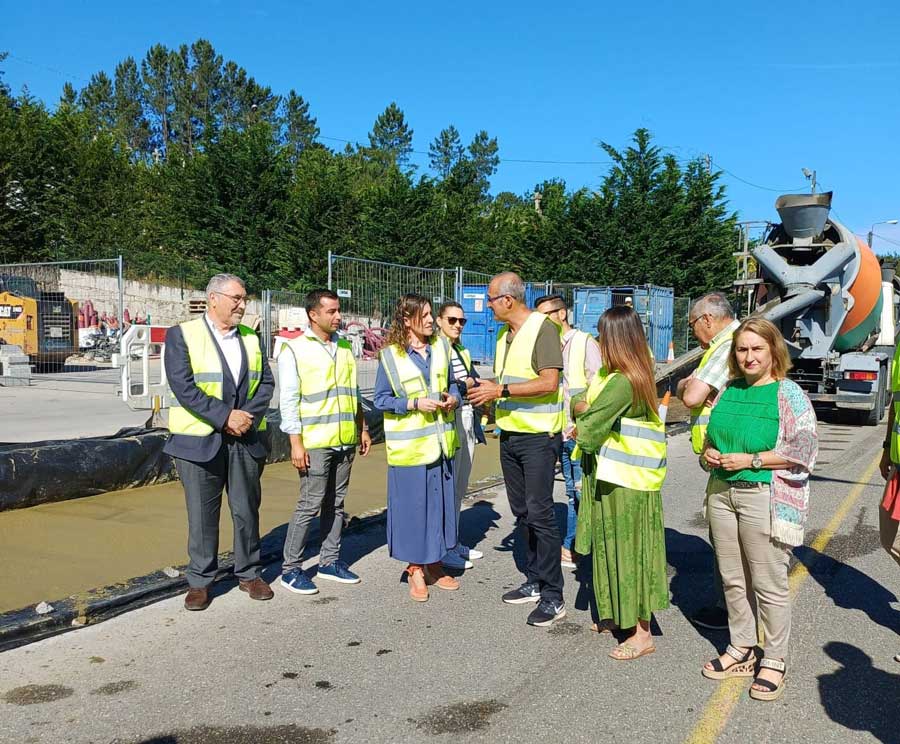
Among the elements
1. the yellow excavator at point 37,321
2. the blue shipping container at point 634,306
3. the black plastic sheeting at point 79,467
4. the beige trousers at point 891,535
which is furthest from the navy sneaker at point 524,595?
the blue shipping container at point 634,306

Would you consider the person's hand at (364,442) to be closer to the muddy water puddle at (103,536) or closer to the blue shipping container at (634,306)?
the muddy water puddle at (103,536)

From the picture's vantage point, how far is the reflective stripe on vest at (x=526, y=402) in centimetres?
464

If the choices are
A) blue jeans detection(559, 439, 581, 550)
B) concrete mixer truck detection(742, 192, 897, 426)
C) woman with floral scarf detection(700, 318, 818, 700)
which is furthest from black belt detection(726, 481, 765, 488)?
concrete mixer truck detection(742, 192, 897, 426)

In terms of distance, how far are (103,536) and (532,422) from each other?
130 inches

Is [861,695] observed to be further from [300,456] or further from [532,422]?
[300,456]

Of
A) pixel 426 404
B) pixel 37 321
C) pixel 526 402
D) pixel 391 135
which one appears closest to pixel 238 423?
pixel 426 404

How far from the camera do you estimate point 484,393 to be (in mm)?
4625

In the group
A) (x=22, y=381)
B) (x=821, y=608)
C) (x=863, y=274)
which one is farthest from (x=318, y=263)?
(x=821, y=608)

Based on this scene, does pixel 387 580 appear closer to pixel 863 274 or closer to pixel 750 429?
pixel 750 429

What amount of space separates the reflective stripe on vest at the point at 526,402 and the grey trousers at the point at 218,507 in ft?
5.22

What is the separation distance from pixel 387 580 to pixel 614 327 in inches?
97.6

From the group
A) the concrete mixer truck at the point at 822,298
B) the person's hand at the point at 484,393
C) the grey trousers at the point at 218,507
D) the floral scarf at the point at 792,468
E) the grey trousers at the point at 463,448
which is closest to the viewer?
the floral scarf at the point at 792,468

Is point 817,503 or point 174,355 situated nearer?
point 174,355

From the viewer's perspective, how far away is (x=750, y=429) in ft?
12.0
